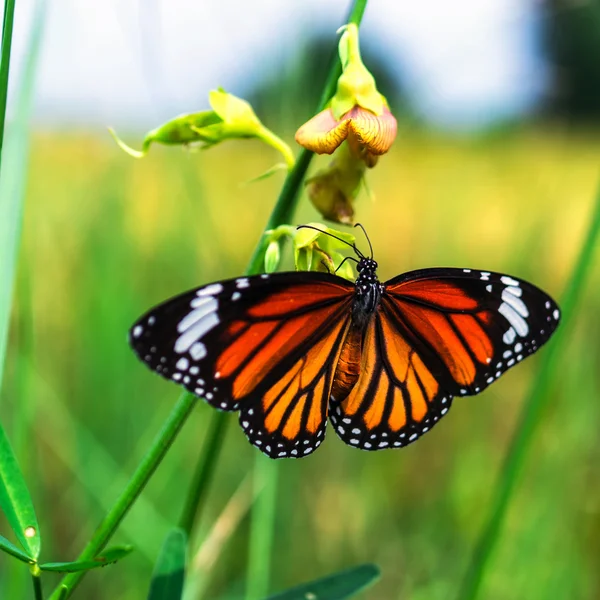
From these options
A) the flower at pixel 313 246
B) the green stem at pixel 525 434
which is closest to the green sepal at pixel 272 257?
the flower at pixel 313 246

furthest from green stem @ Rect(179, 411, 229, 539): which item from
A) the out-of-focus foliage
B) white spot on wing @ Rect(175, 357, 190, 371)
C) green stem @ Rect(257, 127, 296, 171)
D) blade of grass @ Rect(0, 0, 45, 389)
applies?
the out-of-focus foliage

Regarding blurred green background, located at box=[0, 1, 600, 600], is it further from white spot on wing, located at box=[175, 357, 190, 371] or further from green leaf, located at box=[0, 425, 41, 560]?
white spot on wing, located at box=[175, 357, 190, 371]

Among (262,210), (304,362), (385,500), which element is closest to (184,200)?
(262,210)

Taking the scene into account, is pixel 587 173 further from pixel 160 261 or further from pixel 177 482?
pixel 177 482

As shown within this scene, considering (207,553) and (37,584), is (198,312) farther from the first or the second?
(207,553)

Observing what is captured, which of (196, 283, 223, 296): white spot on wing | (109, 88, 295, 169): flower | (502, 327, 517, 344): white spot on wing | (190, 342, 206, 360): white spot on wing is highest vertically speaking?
(109, 88, 295, 169): flower

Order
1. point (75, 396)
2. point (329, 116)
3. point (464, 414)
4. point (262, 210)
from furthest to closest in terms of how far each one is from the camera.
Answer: point (262, 210) < point (464, 414) < point (75, 396) < point (329, 116)

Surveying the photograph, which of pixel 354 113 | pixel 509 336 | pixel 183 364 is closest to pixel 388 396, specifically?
pixel 509 336
